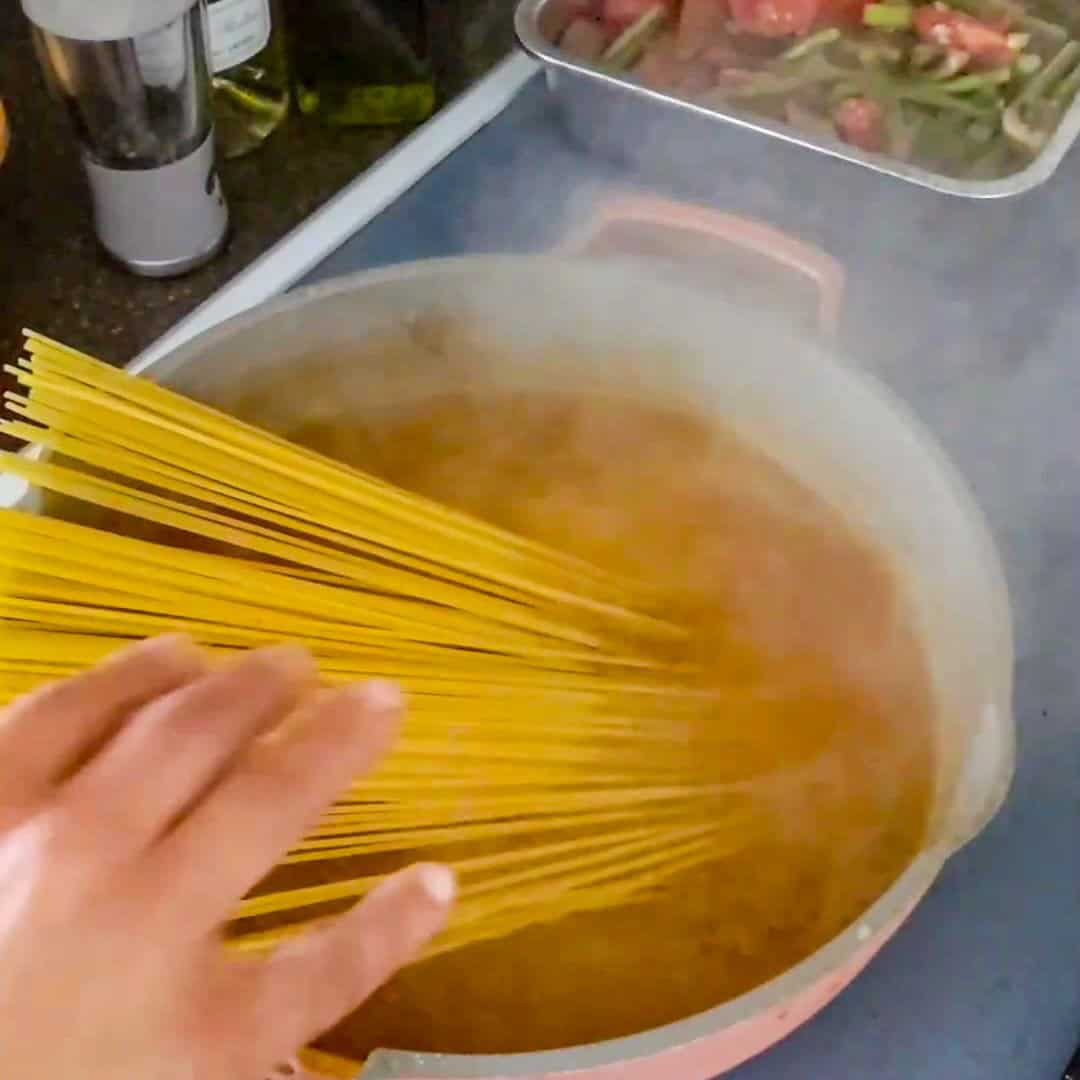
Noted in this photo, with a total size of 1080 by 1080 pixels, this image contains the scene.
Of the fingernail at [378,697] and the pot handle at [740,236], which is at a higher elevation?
the fingernail at [378,697]

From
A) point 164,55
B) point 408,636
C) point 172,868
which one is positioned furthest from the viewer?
point 164,55

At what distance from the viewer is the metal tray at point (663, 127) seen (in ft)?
2.94

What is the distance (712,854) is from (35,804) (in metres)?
0.35

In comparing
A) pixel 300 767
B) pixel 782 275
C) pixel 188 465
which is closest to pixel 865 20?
pixel 782 275

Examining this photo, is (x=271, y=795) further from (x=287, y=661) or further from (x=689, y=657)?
(x=689, y=657)

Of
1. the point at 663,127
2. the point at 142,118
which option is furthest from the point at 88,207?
the point at 663,127

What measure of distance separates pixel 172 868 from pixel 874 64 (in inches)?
32.5

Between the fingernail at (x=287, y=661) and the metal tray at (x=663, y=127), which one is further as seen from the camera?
the metal tray at (x=663, y=127)

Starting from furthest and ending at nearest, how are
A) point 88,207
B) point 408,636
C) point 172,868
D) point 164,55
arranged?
point 88,207
point 164,55
point 408,636
point 172,868

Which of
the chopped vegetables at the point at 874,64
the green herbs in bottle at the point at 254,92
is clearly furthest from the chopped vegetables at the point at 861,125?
the green herbs in bottle at the point at 254,92

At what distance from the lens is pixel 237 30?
2.94 ft

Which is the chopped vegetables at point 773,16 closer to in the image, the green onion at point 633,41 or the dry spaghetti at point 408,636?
the green onion at point 633,41

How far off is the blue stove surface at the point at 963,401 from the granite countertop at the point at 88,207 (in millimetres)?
57

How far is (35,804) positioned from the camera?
36 cm
